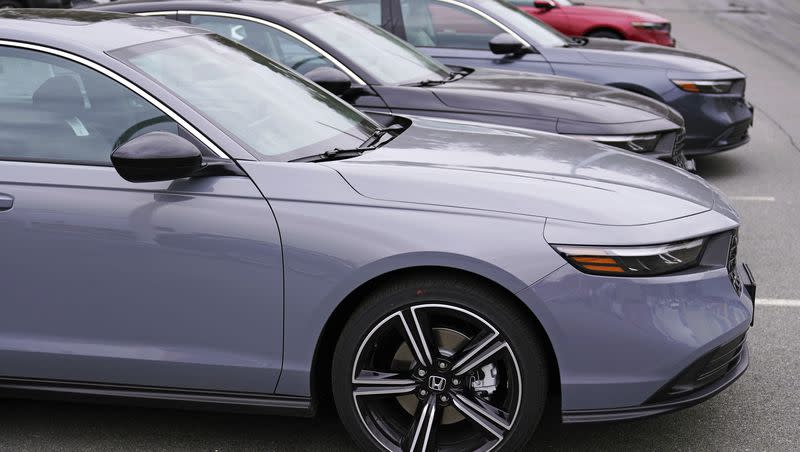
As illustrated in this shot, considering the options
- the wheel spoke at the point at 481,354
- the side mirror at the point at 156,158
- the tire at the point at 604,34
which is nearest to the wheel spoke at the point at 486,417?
the wheel spoke at the point at 481,354

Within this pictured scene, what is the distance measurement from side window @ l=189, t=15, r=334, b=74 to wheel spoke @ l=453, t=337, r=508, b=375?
146 inches

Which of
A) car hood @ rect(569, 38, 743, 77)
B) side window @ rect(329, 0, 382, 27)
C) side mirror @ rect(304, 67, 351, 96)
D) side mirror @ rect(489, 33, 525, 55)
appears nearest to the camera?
side mirror @ rect(304, 67, 351, 96)

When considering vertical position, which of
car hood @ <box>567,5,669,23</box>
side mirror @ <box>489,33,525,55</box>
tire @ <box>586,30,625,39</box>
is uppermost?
side mirror @ <box>489,33,525,55</box>

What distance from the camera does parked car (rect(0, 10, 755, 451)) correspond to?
3.61 metres

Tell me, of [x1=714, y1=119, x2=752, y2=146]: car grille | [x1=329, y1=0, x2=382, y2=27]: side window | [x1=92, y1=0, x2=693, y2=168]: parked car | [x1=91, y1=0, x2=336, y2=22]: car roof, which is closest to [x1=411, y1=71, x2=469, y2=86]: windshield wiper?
[x1=92, y1=0, x2=693, y2=168]: parked car

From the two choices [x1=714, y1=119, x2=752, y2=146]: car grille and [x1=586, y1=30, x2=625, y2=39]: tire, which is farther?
[x1=586, y1=30, x2=625, y2=39]: tire

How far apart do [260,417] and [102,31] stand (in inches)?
65.3

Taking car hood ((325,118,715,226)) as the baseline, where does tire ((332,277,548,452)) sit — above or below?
below

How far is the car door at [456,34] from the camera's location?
908cm

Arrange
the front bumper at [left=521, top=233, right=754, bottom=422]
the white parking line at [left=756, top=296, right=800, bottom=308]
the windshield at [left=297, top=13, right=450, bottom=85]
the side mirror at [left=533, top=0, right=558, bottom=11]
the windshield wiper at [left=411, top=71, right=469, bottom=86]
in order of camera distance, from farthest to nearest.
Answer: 1. the side mirror at [left=533, top=0, right=558, bottom=11]
2. the windshield wiper at [left=411, top=71, right=469, bottom=86]
3. the windshield at [left=297, top=13, right=450, bottom=85]
4. the white parking line at [left=756, top=296, right=800, bottom=308]
5. the front bumper at [left=521, top=233, right=754, bottom=422]

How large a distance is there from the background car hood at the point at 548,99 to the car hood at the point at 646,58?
1314 mm

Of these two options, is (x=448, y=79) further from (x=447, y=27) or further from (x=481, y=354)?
(x=481, y=354)

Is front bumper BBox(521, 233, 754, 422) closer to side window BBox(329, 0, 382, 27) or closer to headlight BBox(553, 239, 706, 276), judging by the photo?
headlight BBox(553, 239, 706, 276)

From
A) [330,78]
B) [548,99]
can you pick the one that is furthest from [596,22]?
[330,78]
